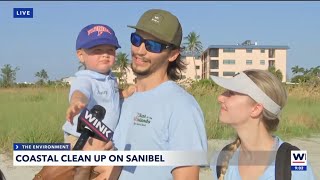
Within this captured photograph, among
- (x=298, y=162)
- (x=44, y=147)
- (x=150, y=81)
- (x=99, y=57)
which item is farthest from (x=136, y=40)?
(x=298, y=162)

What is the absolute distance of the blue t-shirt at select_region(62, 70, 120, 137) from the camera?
2.00 m

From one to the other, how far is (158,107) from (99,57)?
21.7 inches

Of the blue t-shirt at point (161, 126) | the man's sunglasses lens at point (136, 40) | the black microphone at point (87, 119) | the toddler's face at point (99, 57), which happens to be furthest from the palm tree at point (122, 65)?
the black microphone at point (87, 119)

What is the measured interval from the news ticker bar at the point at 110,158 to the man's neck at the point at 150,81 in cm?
28

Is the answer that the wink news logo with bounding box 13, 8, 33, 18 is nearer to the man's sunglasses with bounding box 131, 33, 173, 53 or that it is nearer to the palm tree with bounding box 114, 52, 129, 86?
the palm tree with bounding box 114, 52, 129, 86

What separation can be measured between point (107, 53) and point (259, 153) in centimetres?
86

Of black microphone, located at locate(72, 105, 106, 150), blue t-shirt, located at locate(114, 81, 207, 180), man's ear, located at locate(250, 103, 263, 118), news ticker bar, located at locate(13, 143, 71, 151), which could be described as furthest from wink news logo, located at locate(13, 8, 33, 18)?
man's ear, located at locate(250, 103, 263, 118)

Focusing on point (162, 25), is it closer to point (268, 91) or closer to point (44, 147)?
point (268, 91)

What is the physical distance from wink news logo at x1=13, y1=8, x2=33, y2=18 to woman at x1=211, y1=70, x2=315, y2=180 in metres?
1.35

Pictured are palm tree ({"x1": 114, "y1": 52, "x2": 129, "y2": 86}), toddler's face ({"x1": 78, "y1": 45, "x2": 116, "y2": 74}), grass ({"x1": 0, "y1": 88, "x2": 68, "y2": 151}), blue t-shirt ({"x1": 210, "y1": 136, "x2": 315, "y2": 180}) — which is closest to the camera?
blue t-shirt ({"x1": 210, "y1": 136, "x2": 315, "y2": 180})

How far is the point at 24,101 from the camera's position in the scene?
5.23m

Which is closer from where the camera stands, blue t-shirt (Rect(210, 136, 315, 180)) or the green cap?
blue t-shirt (Rect(210, 136, 315, 180))

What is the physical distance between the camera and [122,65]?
2648mm

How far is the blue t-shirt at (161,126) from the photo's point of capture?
1688 mm
